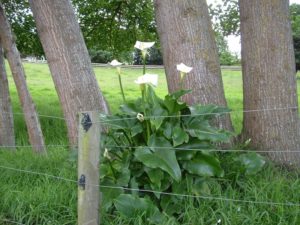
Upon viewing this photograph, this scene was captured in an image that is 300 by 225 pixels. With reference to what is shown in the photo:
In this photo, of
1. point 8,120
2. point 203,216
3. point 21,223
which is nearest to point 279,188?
point 203,216

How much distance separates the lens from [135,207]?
137 inches

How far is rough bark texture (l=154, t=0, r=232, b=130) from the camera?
4703 millimetres

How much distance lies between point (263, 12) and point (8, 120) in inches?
210

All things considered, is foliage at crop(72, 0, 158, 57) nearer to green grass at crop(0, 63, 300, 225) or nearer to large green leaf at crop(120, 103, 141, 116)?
green grass at crop(0, 63, 300, 225)

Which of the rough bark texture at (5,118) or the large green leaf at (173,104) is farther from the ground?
the large green leaf at (173,104)

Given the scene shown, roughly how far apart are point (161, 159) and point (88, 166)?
0.65 m

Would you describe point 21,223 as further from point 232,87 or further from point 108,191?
point 232,87

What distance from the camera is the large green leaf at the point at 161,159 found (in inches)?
136

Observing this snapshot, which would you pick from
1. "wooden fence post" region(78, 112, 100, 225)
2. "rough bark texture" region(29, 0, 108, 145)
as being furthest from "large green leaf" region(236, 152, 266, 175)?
"rough bark texture" region(29, 0, 108, 145)

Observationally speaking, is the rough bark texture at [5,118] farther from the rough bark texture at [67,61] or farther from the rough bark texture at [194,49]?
the rough bark texture at [194,49]

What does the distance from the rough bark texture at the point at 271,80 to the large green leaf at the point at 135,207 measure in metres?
1.71

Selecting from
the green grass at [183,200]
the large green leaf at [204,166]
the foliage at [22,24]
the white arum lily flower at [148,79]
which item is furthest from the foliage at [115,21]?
the large green leaf at [204,166]

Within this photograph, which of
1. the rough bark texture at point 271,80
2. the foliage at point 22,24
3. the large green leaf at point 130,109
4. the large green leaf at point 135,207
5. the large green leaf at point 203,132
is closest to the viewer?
the large green leaf at point 135,207

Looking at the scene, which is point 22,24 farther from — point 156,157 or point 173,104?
point 156,157
